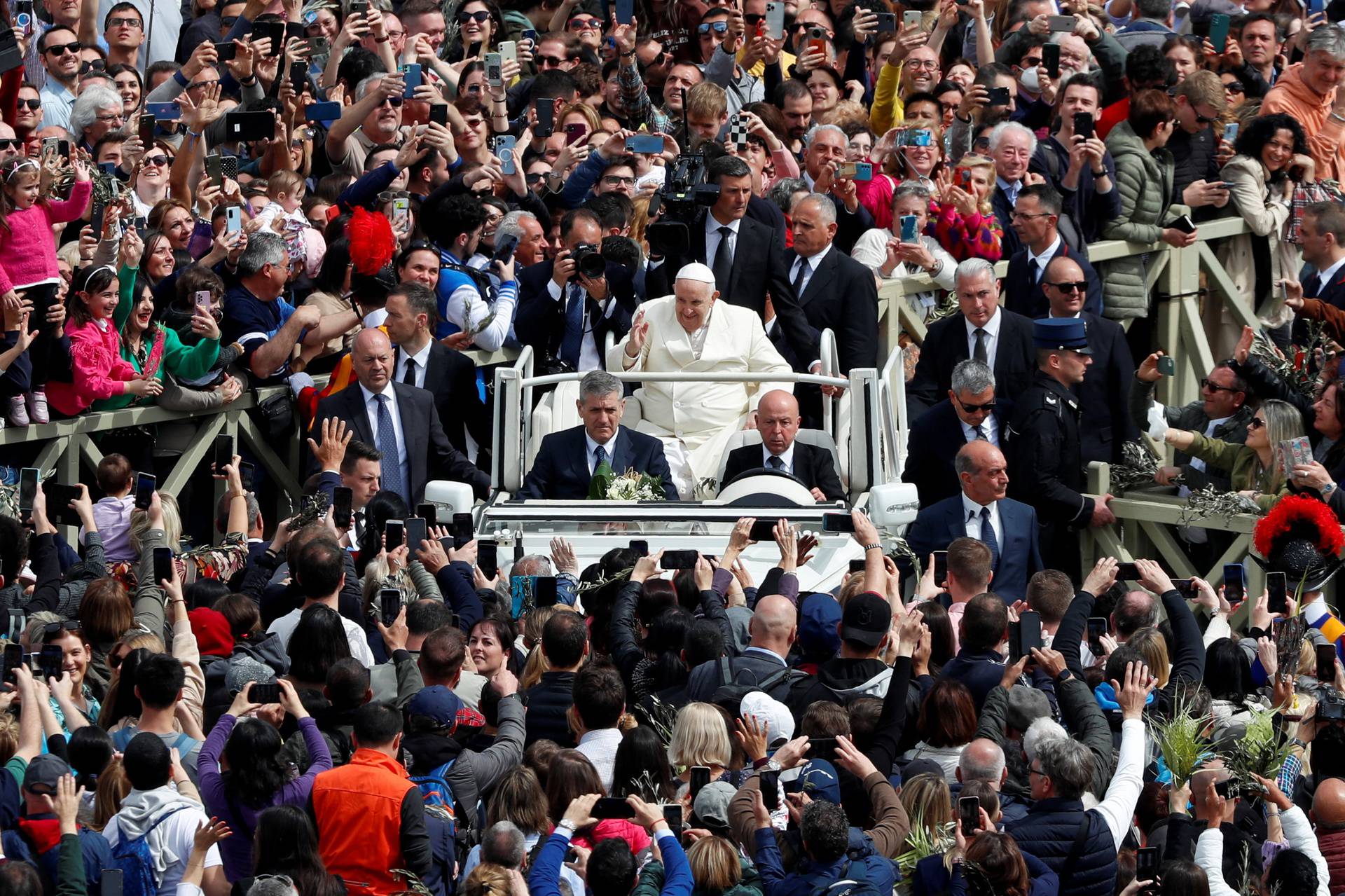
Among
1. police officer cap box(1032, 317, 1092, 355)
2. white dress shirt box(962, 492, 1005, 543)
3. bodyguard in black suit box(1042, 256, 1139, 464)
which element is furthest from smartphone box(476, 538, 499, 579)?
bodyguard in black suit box(1042, 256, 1139, 464)

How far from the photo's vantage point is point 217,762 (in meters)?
9.09

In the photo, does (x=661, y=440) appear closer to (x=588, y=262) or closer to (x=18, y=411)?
(x=588, y=262)

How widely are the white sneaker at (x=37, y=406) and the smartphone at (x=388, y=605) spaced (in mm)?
3392

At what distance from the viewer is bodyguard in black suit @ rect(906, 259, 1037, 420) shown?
1475 centimetres

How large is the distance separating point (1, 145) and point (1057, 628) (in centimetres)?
596

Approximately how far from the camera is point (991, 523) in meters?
13.2

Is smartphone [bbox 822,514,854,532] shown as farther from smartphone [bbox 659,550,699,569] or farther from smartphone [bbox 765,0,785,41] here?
smartphone [bbox 765,0,785,41]

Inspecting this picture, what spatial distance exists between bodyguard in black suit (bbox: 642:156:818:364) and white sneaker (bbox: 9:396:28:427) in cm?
374

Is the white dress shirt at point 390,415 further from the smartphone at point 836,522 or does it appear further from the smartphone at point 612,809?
the smartphone at point 612,809

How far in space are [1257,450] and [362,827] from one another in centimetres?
741

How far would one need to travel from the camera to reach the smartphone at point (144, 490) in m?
11.7

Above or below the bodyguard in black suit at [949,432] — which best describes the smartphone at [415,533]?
above

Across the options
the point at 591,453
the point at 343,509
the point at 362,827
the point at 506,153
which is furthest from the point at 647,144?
the point at 362,827

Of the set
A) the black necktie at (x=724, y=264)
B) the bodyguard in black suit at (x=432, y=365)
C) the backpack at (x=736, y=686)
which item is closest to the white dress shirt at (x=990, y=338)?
the black necktie at (x=724, y=264)
